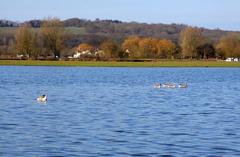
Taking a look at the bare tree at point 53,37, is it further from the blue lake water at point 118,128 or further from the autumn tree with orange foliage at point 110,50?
the blue lake water at point 118,128

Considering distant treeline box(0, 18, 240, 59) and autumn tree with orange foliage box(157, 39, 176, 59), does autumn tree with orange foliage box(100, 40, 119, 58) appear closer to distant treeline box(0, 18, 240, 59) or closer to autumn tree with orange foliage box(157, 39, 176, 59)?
distant treeline box(0, 18, 240, 59)

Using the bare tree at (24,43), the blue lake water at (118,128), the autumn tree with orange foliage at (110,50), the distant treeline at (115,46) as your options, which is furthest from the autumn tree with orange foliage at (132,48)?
the blue lake water at (118,128)

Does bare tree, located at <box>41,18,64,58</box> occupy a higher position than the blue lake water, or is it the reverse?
bare tree, located at <box>41,18,64,58</box>

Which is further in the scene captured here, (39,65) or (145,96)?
(39,65)

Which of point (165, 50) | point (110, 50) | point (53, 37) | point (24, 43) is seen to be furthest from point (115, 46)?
point (165, 50)

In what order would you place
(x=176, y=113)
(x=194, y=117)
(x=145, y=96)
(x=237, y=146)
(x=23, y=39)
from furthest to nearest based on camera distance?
(x=23, y=39) < (x=145, y=96) < (x=176, y=113) < (x=194, y=117) < (x=237, y=146)

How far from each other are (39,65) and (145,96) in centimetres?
6307

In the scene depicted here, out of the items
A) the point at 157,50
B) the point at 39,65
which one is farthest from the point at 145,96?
the point at 157,50

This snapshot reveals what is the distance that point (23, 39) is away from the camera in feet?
375

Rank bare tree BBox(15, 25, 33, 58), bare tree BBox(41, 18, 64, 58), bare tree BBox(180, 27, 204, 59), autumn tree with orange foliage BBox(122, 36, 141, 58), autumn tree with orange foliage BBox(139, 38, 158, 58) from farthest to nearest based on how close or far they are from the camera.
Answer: autumn tree with orange foliage BBox(139, 38, 158, 58), autumn tree with orange foliage BBox(122, 36, 141, 58), bare tree BBox(180, 27, 204, 59), bare tree BBox(41, 18, 64, 58), bare tree BBox(15, 25, 33, 58)

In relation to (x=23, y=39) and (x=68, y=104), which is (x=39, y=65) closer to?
(x=23, y=39)

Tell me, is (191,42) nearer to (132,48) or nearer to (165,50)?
(165,50)

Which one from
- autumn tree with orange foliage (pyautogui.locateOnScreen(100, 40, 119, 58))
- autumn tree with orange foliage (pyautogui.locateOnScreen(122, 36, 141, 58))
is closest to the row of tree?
autumn tree with orange foliage (pyautogui.locateOnScreen(100, 40, 119, 58))

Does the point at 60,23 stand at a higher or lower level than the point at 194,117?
higher
